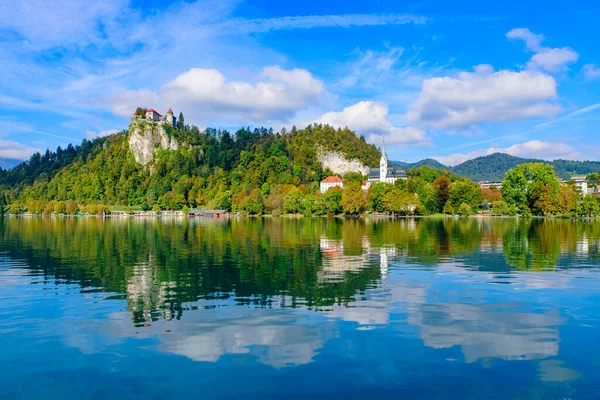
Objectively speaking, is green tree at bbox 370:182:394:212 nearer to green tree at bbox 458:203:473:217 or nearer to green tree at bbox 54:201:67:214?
green tree at bbox 458:203:473:217

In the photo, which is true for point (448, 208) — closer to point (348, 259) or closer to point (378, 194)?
point (378, 194)

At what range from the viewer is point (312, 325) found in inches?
587

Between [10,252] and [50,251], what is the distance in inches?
131

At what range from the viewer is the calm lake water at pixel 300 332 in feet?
34.4

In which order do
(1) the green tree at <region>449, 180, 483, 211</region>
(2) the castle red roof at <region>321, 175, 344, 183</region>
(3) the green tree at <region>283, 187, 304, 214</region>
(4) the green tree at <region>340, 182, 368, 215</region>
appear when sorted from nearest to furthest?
(1) the green tree at <region>449, 180, 483, 211</region>, (4) the green tree at <region>340, 182, 368, 215</region>, (3) the green tree at <region>283, 187, 304, 214</region>, (2) the castle red roof at <region>321, 175, 344, 183</region>

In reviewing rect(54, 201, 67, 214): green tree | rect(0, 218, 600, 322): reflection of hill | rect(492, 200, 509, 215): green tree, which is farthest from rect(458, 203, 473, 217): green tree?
rect(54, 201, 67, 214): green tree

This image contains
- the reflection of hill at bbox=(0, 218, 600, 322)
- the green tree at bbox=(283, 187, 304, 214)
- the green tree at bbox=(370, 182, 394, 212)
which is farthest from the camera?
the green tree at bbox=(283, 187, 304, 214)

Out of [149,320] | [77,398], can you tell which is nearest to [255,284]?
[149,320]

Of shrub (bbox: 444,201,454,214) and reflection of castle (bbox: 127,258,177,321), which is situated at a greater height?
shrub (bbox: 444,201,454,214)

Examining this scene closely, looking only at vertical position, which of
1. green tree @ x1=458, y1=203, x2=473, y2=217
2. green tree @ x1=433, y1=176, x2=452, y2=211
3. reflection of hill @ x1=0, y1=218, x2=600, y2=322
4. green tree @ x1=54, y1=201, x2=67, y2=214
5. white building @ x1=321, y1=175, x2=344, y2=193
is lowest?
reflection of hill @ x1=0, y1=218, x2=600, y2=322

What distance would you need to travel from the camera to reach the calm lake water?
10.5 meters

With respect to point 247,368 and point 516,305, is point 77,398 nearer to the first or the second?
point 247,368

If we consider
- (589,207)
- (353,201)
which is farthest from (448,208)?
(589,207)

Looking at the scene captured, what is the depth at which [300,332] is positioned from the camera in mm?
14219
